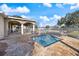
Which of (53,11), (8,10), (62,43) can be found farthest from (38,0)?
(62,43)

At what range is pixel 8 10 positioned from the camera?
4461 mm

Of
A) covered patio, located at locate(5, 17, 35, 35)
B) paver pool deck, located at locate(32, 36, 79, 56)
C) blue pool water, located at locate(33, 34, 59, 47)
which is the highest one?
covered patio, located at locate(5, 17, 35, 35)

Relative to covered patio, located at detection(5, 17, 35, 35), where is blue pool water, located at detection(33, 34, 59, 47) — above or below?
below

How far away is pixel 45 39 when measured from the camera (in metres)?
4.52

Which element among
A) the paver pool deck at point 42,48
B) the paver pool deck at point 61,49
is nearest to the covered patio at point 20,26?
the paver pool deck at point 42,48

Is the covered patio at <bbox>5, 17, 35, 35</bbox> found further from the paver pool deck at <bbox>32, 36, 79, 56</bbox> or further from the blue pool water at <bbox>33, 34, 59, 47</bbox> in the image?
the paver pool deck at <bbox>32, 36, 79, 56</bbox>

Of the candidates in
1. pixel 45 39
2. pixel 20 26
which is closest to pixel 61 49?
pixel 45 39

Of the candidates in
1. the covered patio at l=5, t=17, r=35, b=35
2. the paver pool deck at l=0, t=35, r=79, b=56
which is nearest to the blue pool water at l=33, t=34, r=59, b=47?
the paver pool deck at l=0, t=35, r=79, b=56

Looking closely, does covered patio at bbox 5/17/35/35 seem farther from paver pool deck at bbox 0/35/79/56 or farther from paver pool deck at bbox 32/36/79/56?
paver pool deck at bbox 32/36/79/56

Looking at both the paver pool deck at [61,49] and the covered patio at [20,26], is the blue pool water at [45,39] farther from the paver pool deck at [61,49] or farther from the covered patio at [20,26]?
the covered patio at [20,26]

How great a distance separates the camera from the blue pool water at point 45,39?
450 cm

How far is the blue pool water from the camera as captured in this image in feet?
14.8

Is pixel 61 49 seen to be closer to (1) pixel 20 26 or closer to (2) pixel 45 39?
(2) pixel 45 39

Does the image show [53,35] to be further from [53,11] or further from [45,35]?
[53,11]
